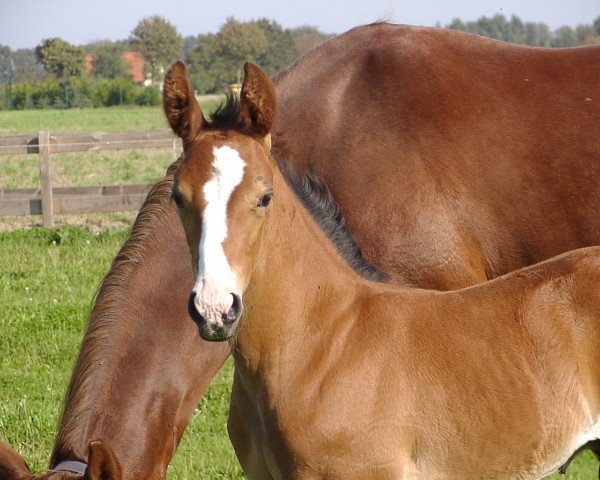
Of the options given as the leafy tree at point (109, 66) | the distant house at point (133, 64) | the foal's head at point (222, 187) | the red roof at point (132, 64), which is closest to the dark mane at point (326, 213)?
the foal's head at point (222, 187)

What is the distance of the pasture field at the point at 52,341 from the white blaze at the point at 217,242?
65 centimetres

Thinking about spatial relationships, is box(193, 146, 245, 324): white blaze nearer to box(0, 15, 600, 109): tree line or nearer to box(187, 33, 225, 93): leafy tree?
box(0, 15, 600, 109): tree line

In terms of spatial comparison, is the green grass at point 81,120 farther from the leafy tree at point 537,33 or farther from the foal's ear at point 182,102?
the leafy tree at point 537,33

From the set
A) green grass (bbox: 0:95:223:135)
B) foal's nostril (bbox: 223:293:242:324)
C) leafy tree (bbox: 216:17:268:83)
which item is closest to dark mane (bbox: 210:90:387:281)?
foal's nostril (bbox: 223:293:242:324)

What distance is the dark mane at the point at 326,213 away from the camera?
3408mm

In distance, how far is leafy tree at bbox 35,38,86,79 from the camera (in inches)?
1823

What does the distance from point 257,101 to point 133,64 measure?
5216 cm

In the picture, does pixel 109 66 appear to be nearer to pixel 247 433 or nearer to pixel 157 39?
pixel 157 39

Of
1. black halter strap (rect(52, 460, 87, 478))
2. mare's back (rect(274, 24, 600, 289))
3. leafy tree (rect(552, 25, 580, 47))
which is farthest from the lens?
leafy tree (rect(552, 25, 580, 47))

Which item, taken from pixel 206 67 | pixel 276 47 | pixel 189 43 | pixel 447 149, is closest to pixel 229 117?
pixel 447 149

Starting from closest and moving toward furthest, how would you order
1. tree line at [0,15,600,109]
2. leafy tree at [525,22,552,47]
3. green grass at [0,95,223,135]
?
green grass at [0,95,223,135], tree line at [0,15,600,109], leafy tree at [525,22,552,47]

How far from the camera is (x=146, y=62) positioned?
49.1 meters

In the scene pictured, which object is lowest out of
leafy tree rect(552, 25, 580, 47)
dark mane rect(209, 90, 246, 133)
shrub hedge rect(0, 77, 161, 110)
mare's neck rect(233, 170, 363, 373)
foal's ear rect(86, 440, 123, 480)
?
leafy tree rect(552, 25, 580, 47)

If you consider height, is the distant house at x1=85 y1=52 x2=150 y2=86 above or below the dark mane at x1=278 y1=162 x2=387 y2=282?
below
